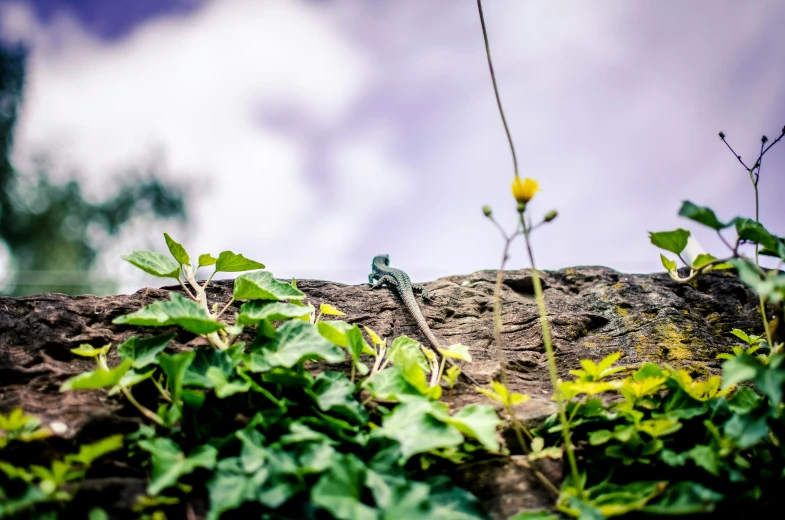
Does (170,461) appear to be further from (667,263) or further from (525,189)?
(667,263)

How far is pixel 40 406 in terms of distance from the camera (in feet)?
6.08

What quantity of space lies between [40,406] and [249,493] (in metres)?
1.09

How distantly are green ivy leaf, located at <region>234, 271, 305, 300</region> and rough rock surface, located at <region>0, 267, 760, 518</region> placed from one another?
0.45 metres

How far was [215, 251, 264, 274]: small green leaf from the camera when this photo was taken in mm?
2349

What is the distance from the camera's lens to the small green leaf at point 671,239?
6.40ft

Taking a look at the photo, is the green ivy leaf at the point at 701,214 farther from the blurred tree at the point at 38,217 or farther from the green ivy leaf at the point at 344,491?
the blurred tree at the point at 38,217

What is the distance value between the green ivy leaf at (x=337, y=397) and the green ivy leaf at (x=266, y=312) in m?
0.33

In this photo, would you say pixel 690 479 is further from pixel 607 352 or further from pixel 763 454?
pixel 607 352

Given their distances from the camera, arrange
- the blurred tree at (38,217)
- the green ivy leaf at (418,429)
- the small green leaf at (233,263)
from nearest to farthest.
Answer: the green ivy leaf at (418,429) < the small green leaf at (233,263) < the blurred tree at (38,217)

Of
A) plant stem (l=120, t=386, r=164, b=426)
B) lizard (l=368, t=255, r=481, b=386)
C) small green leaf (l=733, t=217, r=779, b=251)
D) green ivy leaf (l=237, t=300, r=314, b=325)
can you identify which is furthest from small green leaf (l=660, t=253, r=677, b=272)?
plant stem (l=120, t=386, r=164, b=426)

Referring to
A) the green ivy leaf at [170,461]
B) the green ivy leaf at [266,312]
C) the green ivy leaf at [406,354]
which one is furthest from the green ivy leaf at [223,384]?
the green ivy leaf at [406,354]

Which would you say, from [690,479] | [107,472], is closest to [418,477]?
[690,479]

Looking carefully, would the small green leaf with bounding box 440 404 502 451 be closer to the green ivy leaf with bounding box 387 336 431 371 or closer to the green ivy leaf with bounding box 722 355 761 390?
the green ivy leaf with bounding box 387 336 431 371

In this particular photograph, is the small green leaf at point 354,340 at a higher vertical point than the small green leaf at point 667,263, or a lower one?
lower
